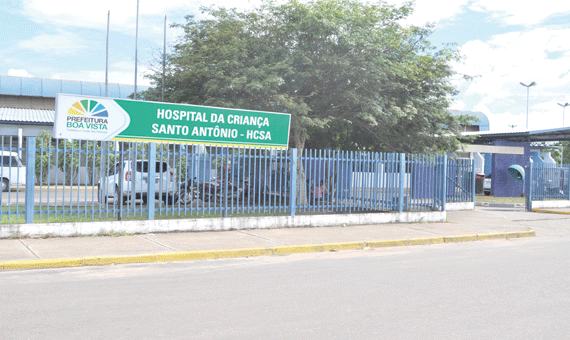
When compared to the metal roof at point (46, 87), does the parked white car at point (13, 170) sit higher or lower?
lower

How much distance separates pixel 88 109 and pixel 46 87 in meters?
26.1

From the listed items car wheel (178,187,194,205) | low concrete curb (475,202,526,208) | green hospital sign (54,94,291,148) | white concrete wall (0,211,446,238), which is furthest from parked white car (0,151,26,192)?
low concrete curb (475,202,526,208)

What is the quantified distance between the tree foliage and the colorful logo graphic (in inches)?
190

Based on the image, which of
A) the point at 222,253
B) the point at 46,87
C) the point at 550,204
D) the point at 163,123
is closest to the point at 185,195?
the point at 163,123

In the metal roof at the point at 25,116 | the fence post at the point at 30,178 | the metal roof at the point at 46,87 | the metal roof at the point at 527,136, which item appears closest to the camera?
the fence post at the point at 30,178

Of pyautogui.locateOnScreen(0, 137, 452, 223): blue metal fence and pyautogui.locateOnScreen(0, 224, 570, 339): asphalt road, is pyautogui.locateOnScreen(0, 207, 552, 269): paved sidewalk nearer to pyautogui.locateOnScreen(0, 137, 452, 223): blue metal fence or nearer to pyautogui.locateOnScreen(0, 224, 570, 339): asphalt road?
pyautogui.locateOnScreen(0, 224, 570, 339): asphalt road

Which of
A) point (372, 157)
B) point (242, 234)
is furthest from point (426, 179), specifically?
point (242, 234)

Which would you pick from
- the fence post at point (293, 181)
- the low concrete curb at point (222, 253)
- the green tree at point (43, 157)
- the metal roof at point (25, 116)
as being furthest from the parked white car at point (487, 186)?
the metal roof at point (25, 116)

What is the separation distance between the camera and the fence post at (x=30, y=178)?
10.2 m

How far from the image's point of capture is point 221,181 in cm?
1257

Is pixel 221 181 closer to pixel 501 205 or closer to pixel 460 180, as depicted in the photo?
pixel 460 180

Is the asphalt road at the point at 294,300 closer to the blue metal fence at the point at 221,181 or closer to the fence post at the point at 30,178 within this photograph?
the fence post at the point at 30,178

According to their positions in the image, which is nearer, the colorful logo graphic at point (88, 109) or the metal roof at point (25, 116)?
the colorful logo graphic at point (88, 109)

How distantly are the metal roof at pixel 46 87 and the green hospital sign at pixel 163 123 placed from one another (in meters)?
22.0
